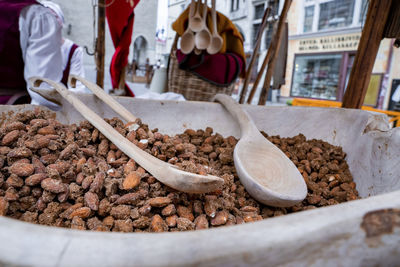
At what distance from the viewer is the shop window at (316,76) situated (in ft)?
16.6

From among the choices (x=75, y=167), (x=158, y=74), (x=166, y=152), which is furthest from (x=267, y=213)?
(x=158, y=74)

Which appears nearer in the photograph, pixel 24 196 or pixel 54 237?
pixel 54 237

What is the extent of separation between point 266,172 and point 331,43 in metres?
5.43

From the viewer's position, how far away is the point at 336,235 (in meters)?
0.16

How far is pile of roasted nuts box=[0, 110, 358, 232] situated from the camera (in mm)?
311

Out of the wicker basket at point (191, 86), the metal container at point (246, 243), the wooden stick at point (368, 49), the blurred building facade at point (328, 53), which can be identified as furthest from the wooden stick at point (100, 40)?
the blurred building facade at point (328, 53)

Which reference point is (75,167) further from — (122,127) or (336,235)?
(336,235)

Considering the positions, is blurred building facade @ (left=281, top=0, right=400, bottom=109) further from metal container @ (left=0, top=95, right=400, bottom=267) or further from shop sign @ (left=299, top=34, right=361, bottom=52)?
metal container @ (left=0, top=95, right=400, bottom=267)

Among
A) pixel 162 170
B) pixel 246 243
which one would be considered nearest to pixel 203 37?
pixel 162 170

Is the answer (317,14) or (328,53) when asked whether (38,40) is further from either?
(317,14)

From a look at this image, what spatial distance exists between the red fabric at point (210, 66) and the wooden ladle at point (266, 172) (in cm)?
71

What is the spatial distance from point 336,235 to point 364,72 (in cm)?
70

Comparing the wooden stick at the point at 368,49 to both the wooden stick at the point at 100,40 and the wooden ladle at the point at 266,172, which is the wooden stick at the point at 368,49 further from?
the wooden stick at the point at 100,40

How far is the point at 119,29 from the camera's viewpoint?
1305 mm
